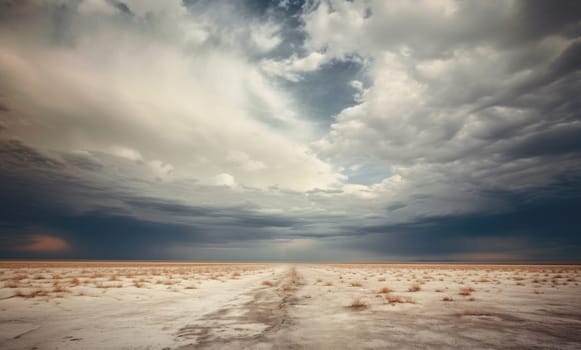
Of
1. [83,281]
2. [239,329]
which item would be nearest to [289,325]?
[239,329]

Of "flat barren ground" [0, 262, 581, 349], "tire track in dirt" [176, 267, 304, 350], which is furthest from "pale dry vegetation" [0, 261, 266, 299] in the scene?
"tire track in dirt" [176, 267, 304, 350]

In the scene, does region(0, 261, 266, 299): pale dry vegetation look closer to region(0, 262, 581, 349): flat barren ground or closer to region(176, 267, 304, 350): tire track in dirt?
region(0, 262, 581, 349): flat barren ground

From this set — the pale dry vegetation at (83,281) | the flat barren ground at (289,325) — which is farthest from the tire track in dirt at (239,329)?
the pale dry vegetation at (83,281)

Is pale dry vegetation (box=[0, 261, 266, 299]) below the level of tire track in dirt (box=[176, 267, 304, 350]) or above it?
below

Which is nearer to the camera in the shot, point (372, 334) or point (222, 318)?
point (372, 334)

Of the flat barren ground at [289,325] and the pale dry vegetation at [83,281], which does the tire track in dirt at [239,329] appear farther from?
the pale dry vegetation at [83,281]

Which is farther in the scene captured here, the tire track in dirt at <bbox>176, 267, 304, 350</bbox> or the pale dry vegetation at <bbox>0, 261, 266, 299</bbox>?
the pale dry vegetation at <bbox>0, 261, 266, 299</bbox>

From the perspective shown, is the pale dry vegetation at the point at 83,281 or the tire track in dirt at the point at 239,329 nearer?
the tire track in dirt at the point at 239,329

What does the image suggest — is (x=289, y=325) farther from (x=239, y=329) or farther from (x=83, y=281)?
(x=83, y=281)

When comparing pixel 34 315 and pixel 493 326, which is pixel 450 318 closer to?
pixel 493 326

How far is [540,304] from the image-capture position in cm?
1082

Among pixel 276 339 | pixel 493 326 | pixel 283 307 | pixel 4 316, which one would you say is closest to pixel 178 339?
pixel 276 339

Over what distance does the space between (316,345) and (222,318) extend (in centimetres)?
402

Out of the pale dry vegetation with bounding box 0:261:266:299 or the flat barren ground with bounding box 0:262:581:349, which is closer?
the flat barren ground with bounding box 0:262:581:349
